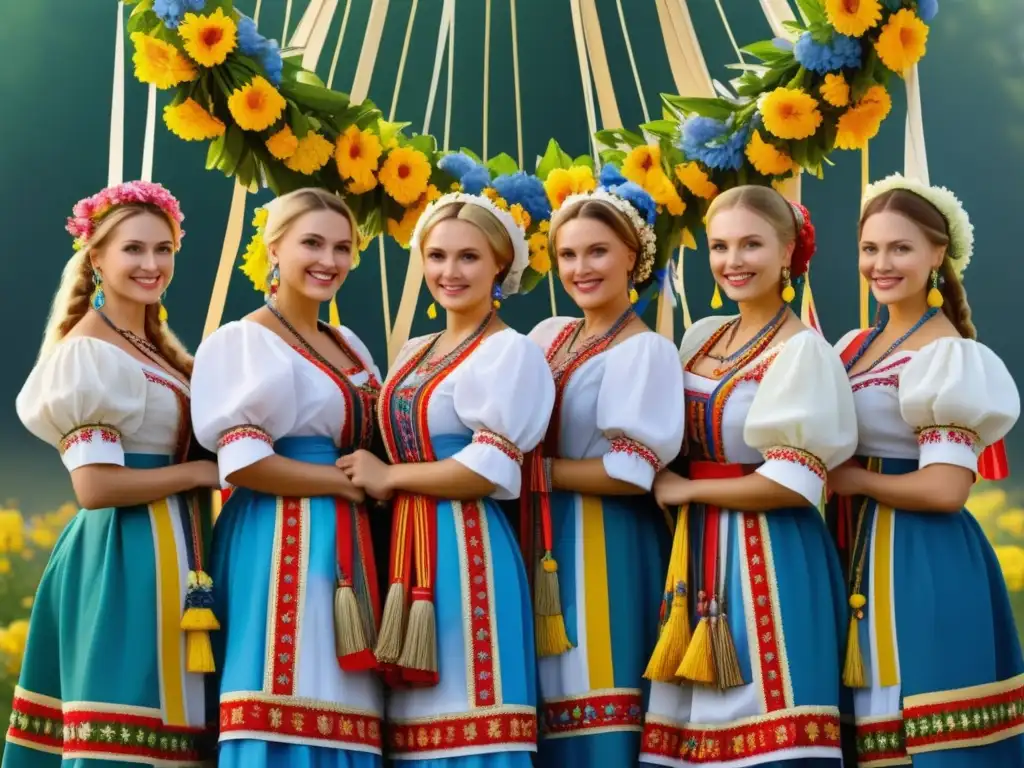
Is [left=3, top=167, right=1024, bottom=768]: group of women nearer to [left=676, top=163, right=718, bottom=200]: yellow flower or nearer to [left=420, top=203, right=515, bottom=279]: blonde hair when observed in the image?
[left=420, top=203, right=515, bottom=279]: blonde hair

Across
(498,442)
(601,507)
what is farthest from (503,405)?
(601,507)

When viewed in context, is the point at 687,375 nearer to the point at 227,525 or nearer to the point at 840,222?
the point at 227,525

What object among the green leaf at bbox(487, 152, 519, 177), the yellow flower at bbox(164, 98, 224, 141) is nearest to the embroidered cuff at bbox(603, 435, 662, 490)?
the green leaf at bbox(487, 152, 519, 177)

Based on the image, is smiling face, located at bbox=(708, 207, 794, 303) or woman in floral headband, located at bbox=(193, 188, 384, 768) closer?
woman in floral headband, located at bbox=(193, 188, 384, 768)

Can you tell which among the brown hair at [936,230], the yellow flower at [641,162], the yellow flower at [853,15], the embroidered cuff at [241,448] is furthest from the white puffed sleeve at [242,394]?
the yellow flower at [853,15]

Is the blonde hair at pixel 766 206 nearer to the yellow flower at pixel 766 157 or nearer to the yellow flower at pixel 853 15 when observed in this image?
the yellow flower at pixel 766 157

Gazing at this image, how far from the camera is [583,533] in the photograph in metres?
3.40

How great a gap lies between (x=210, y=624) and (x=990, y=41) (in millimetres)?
5065

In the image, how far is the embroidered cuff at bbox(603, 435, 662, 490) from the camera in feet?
10.8

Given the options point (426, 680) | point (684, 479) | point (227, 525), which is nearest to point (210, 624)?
point (227, 525)

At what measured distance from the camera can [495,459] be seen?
125 inches

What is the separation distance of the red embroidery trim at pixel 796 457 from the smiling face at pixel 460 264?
0.74 metres

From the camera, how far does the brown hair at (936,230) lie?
3.48 m

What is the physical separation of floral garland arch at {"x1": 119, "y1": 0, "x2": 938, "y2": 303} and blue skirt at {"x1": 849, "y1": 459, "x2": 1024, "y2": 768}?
1.04m
